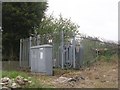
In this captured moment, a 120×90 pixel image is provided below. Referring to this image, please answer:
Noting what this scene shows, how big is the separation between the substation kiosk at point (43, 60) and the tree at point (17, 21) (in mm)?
11571

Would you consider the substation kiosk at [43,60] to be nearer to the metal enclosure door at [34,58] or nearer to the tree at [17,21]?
the metal enclosure door at [34,58]

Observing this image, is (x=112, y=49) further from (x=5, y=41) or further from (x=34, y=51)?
(x=5, y=41)

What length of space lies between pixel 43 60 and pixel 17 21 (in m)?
13.6

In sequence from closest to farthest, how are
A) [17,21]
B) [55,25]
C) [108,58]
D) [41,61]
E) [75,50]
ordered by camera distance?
[41,61] → [108,58] → [75,50] → [17,21] → [55,25]

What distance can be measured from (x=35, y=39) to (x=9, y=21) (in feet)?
28.1

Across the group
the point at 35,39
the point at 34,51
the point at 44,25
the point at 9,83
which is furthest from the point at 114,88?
the point at 44,25

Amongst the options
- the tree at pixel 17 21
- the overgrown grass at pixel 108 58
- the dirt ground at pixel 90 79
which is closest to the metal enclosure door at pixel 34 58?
the dirt ground at pixel 90 79

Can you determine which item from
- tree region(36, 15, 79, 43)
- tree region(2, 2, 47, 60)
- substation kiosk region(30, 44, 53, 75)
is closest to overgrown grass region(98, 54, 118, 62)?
substation kiosk region(30, 44, 53, 75)

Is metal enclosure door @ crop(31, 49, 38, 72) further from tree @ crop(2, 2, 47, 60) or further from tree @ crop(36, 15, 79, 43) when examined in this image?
tree @ crop(36, 15, 79, 43)

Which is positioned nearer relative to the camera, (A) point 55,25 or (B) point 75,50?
(B) point 75,50

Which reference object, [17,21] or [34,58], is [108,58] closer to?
[34,58]

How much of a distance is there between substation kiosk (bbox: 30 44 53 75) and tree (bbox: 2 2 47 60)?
1157 cm

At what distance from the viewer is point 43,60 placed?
1845 cm

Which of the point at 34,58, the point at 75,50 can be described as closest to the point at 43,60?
the point at 34,58
